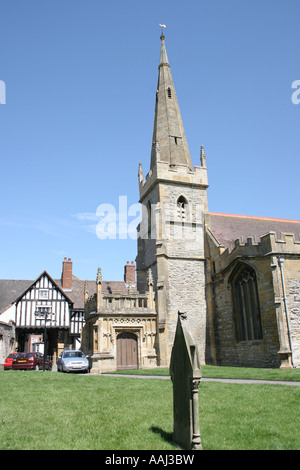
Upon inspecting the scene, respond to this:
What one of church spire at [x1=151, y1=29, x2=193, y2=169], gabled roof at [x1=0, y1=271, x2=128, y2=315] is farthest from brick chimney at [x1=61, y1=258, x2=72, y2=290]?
church spire at [x1=151, y1=29, x2=193, y2=169]

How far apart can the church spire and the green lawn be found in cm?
1772

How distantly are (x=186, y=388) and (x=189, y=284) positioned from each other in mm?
17417

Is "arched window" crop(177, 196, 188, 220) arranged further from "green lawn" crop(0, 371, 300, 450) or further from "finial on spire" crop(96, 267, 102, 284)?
"green lawn" crop(0, 371, 300, 450)

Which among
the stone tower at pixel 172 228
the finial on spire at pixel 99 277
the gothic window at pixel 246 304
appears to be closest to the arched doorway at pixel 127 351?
the stone tower at pixel 172 228

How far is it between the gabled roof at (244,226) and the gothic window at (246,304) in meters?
3.46

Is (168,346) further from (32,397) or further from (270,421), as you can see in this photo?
(270,421)

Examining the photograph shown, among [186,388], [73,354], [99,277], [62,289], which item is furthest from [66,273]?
[186,388]

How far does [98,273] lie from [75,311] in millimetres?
9402

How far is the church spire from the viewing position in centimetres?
2539

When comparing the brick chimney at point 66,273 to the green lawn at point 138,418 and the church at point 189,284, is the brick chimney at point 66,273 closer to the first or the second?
the church at point 189,284

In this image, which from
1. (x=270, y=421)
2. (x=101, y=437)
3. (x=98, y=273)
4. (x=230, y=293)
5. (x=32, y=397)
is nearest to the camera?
(x=101, y=437)

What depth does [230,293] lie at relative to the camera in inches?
801

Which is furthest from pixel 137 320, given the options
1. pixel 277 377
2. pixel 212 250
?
pixel 277 377

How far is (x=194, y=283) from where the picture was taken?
22625mm
